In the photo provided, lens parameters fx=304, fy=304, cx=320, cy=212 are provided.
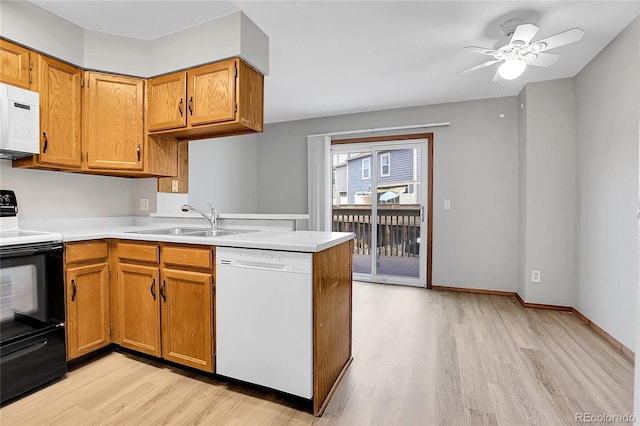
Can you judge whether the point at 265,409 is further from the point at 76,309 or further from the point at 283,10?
the point at 283,10

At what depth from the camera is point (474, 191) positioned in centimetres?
386

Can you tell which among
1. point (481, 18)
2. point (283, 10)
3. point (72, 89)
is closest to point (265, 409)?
point (283, 10)

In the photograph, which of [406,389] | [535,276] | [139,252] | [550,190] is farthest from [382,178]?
[139,252]

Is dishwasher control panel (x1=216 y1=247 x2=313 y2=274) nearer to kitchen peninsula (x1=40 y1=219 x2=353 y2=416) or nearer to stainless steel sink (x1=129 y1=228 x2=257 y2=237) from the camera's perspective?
kitchen peninsula (x1=40 y1=219 x2=353 y2=416)

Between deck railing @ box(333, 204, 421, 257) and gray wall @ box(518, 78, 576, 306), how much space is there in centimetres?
132

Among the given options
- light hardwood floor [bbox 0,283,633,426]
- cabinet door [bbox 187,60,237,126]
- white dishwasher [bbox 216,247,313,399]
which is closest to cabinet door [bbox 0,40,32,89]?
cabinet door [bbox 187,60,237,126]

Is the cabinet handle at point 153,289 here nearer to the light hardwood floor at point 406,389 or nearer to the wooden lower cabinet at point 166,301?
the wooden lower cabinet at point 166,301

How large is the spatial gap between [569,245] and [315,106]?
11.0ft

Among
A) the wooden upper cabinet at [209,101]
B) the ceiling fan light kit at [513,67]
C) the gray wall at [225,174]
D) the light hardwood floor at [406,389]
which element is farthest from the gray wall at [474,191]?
the wooden upper cabinet at [209,101]

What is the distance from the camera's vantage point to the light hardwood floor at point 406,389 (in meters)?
1.58

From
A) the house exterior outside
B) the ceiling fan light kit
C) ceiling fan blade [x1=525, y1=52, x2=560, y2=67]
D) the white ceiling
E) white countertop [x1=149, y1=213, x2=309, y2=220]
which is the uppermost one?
the white ceiling

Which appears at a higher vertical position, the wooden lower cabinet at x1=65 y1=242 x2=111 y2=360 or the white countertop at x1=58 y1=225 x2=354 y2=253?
the white countertop at x1=58 y1=225 x2=354 y2=253

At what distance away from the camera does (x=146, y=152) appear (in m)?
2.55

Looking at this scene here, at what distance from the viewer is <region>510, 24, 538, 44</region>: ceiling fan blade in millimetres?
1920
